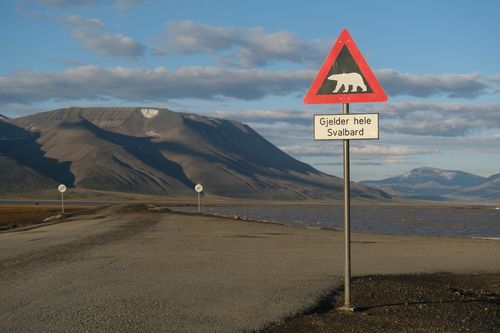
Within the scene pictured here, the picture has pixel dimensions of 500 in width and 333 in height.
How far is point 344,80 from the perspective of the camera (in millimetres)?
9727

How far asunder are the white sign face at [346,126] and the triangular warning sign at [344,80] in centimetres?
26

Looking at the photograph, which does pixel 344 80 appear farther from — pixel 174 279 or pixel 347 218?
pixel 174 279

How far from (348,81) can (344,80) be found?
0.06 metres

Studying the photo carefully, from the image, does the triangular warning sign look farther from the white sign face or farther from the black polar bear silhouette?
the white sign face

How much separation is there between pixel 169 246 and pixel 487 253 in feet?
36.6

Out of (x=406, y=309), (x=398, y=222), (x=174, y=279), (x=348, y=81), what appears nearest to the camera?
(x=406, y=309)

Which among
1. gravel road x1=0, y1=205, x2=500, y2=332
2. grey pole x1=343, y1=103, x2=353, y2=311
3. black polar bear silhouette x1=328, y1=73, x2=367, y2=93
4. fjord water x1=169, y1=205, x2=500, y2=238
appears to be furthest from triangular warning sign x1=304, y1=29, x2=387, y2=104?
fjord water x1=169, y1=205, x2=500, y2=238

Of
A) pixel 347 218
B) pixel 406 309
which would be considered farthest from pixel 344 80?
pixel 406 309

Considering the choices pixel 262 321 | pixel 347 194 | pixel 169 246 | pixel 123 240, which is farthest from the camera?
pixel 123 240

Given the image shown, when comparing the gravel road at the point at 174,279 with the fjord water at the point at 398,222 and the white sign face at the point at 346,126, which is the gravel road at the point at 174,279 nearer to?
the white sign face at the point at 346,126

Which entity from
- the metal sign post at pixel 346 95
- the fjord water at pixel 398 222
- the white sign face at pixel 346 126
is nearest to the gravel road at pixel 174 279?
the metal sign post at pixel 346 95

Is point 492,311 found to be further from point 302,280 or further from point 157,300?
point 157,300

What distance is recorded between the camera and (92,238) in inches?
961

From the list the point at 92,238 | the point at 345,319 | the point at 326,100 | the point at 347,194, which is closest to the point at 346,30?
the point at 326,100
